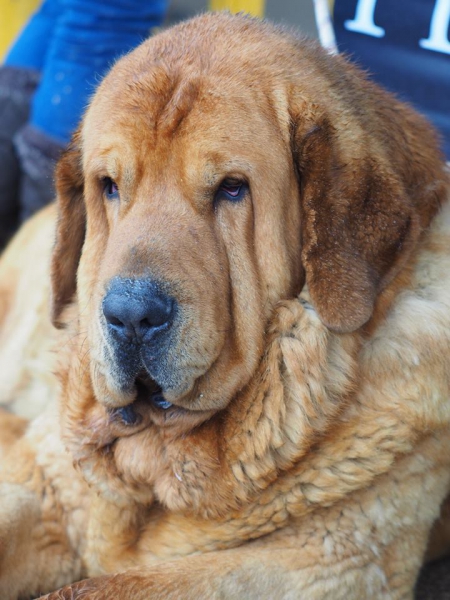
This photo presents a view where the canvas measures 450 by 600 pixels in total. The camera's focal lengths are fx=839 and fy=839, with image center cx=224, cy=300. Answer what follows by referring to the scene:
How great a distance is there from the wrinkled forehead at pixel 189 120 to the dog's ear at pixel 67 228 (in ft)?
1.39

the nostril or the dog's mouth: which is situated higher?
the nostril

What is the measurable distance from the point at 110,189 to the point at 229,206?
0.49 meters

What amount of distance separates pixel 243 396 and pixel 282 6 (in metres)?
5.33

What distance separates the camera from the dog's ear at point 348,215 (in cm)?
283

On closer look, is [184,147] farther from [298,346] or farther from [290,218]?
[298,346]

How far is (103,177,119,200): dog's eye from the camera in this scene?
120 inches

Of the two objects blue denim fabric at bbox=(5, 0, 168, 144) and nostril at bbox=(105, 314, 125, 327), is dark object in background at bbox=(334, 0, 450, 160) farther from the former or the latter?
nostril at bbox=(105, 314, 125, 327)

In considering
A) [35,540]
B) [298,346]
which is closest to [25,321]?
[35,540]

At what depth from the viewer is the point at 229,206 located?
9.43 feet

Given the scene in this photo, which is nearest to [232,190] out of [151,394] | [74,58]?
[151,394]

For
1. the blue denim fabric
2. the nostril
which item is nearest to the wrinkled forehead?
the nostril

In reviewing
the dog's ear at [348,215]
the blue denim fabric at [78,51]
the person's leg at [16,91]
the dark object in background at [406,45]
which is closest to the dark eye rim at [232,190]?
the dog's ear at [348,215]

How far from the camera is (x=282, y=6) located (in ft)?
24.1

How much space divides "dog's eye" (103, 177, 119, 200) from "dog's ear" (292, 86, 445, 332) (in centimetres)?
66
